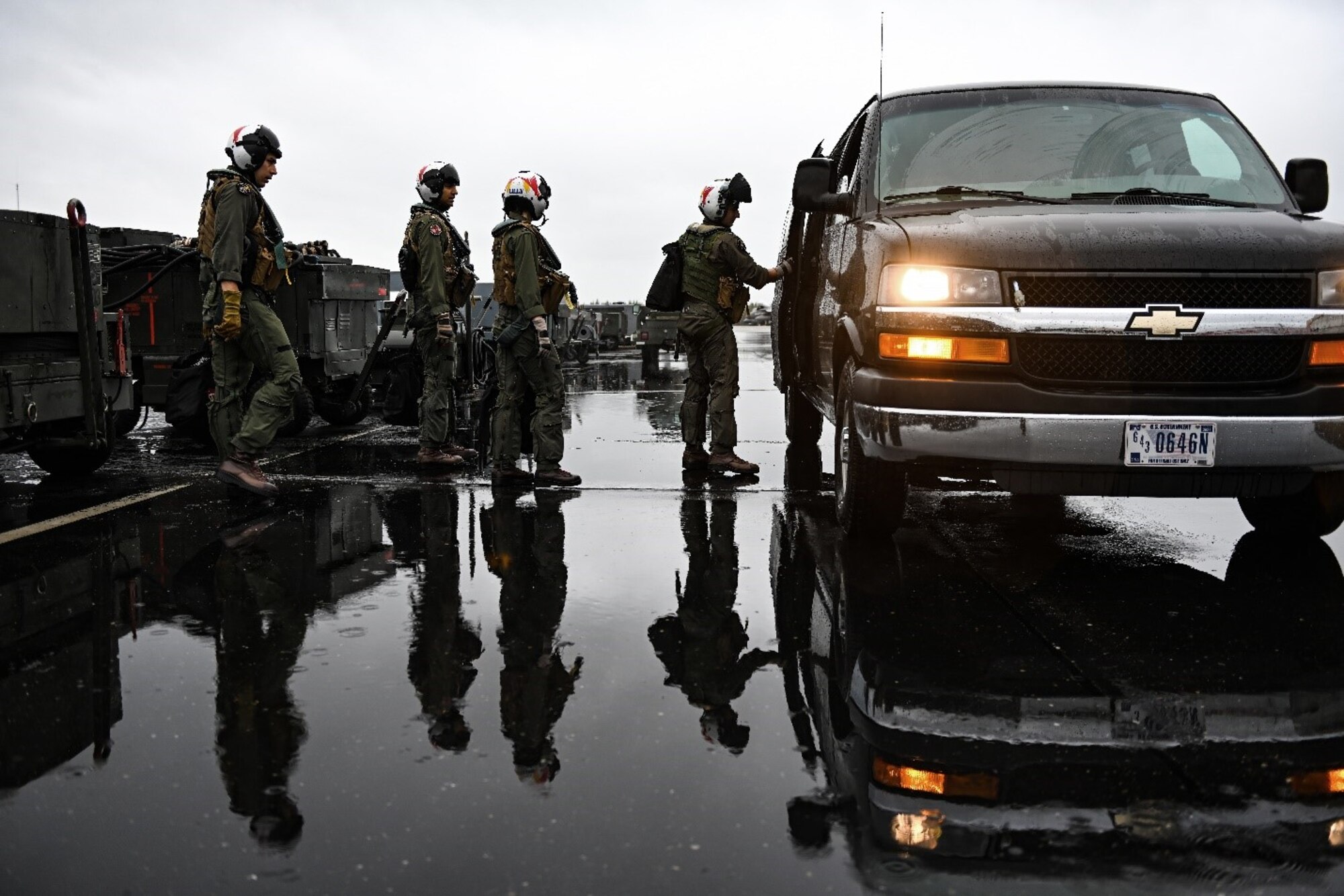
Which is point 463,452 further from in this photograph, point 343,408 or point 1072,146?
point 1072,146

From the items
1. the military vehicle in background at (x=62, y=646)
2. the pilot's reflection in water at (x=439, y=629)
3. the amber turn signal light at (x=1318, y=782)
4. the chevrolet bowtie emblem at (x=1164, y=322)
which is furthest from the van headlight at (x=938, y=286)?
the military vehicle in background at (x=62, y=646)

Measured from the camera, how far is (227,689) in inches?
160

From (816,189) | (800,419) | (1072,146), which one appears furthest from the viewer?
(800,419)

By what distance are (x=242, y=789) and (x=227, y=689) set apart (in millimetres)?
921

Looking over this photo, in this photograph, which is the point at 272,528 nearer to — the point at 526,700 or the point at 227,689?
the point at 227,689

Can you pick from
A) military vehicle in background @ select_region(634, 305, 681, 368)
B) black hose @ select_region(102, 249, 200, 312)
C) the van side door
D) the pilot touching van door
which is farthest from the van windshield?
military vehicle in background @ select_region(634, 305, 681, 368)

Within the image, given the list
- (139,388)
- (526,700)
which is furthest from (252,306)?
(526,700)

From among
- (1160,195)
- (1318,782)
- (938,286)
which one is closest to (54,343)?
(938,286)

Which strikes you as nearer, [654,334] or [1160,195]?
[1160,195]

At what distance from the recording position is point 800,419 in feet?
32.2

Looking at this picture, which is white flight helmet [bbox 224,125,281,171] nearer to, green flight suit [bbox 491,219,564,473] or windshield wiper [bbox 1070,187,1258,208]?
green flight suit [bbox 491,219,564,473]

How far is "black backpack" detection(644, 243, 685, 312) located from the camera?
905 centimetres

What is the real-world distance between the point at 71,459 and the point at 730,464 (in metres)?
4.50

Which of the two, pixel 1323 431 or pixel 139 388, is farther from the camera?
pixel 139 388
